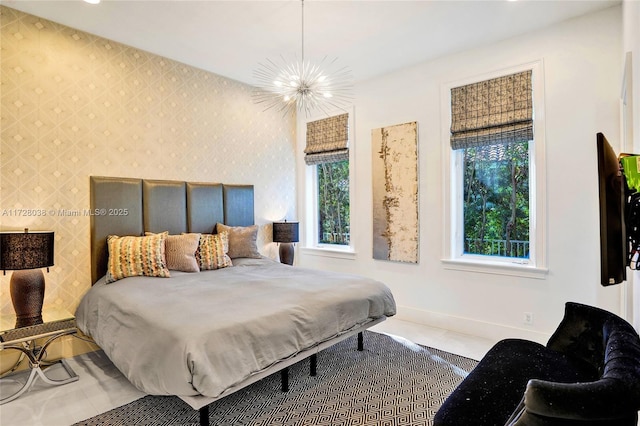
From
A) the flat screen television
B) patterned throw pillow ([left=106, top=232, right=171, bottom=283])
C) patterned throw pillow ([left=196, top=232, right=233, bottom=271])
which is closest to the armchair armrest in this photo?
the flat screen television

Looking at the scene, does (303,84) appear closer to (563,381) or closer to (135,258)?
(135,258)

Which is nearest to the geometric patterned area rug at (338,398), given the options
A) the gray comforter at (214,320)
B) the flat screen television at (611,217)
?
the gray comforter at (214,320)

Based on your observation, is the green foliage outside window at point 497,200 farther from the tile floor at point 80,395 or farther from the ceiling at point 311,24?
the ceiling at point 311,24

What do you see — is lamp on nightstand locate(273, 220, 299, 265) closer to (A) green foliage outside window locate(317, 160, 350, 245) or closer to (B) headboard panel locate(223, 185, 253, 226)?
(B) headboard panel locate(223, 185, 253, 226)

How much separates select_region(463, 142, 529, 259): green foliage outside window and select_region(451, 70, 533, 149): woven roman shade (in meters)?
0.17

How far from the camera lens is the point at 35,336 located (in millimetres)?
2471

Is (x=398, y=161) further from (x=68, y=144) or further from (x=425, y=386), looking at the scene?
(x=68, y=144)

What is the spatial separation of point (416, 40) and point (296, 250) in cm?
318

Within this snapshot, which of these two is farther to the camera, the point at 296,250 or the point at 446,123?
the point at 296,250

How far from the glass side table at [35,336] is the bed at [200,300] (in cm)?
20

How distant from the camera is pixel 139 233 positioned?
3557 mm

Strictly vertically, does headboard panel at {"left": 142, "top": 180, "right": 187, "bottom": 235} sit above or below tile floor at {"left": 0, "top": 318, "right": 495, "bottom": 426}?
above

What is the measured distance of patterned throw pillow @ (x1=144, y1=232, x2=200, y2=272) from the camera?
3.39 metres

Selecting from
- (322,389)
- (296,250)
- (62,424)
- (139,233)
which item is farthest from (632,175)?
(296,250)
